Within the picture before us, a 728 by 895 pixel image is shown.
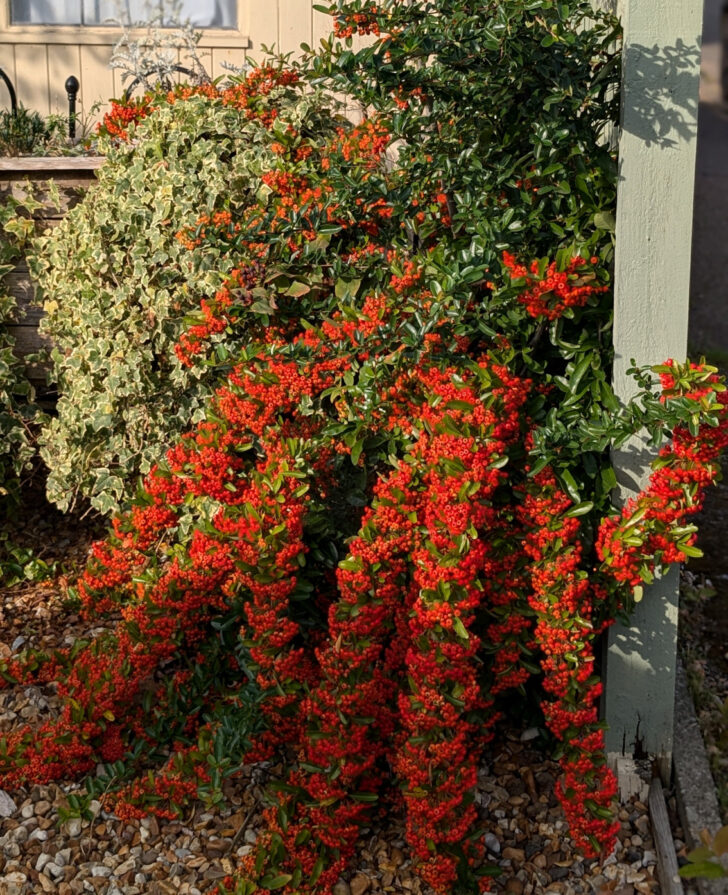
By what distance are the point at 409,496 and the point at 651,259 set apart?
79 centimetres

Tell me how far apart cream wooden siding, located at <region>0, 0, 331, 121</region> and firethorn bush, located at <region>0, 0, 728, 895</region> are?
203cm

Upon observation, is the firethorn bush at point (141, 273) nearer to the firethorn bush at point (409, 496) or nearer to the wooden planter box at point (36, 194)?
the wooden planter box at point (36, 194)

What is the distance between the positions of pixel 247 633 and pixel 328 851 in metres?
0.55

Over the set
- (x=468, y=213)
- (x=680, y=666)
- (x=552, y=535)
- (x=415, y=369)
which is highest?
(x=468, y=213)

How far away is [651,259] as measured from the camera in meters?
2.46

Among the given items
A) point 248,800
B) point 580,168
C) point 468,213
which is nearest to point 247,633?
point 248,800

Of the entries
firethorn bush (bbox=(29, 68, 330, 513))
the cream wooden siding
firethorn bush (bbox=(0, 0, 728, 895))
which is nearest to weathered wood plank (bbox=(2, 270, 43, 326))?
firethorn bush (bbox=(29, 68, 330, 513))

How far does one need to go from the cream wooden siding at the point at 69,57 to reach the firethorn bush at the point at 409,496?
6.67 ft

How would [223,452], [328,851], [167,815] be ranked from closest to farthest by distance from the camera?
[328,851]
[167,815]
[223,452]

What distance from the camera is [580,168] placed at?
258cm

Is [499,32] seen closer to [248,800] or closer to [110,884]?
[248,800]

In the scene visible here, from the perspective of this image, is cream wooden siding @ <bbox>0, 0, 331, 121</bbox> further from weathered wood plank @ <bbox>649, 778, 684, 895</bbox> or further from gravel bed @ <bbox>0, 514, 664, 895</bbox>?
weathered wood plank @ <bbox>649, 778, 684, 895</bbox>

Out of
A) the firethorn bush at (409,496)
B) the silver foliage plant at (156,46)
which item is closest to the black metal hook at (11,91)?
the silver foliage plant at (156,46)

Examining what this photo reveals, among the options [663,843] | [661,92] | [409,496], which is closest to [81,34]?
[661,92]
